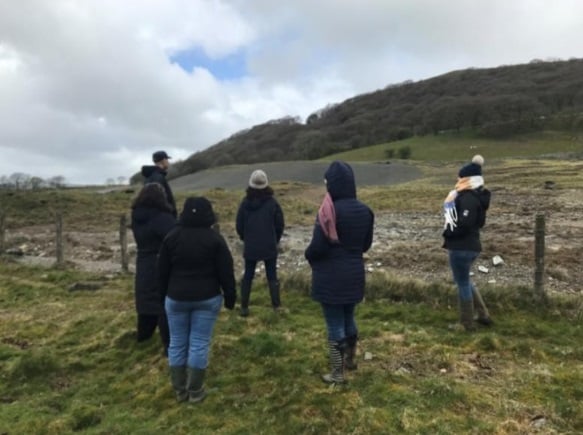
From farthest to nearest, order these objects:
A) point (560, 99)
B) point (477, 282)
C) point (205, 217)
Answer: point (560, 99) → point (477, 282) → point (205, 217)

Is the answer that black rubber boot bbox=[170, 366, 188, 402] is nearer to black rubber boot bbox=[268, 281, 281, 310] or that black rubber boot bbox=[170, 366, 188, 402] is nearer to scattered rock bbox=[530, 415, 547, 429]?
black rubber boot bbox=[268, 281, 281, 310]

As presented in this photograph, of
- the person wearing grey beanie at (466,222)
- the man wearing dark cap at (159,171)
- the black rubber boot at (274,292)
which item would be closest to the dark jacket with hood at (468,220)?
the person wearing grey beanie at (466,222)

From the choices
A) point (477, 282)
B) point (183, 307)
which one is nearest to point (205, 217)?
point (183, 307)

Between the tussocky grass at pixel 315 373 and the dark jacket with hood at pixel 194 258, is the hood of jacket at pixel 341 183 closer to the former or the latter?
the dark jacket with hood at pixel 194 258

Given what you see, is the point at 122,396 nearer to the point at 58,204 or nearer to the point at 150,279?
the point at 150,279

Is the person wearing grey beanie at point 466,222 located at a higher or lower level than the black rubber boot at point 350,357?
higher

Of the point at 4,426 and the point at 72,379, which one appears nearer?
the point at 4,426

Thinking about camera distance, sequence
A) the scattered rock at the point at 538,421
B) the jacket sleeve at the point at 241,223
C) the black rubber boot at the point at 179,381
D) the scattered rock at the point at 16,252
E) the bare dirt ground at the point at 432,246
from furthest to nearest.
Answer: the scattered rock at the point at 16,252
the bare dirt ground at the point at 432,246
the jacket sleeve at the point at 241,223
the black rubber boot at the point at 179,381
the scattered rock at the point at 538,421

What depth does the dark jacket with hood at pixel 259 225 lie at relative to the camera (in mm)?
9102

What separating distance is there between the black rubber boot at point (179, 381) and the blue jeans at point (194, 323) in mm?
202

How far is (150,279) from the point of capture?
25.7 ft

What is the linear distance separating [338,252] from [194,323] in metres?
1.79

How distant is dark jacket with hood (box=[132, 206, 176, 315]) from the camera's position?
753 centimetres

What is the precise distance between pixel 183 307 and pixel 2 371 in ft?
11.9
